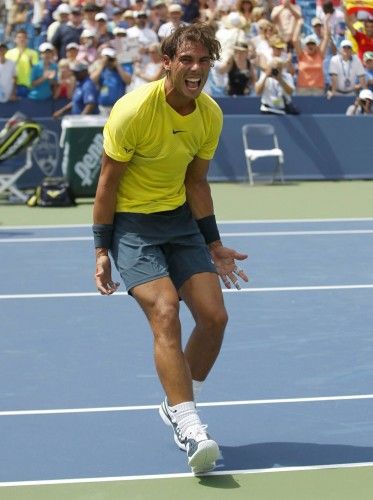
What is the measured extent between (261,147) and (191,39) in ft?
46.1

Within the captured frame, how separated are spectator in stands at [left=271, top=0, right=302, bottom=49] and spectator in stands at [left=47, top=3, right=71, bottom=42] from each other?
3.64 m

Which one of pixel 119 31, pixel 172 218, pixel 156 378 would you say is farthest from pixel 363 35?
pixel 172 218

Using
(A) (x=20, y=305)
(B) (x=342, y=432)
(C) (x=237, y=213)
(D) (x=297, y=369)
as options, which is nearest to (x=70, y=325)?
(A) (x=20, y=305)

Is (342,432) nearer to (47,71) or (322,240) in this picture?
(322,240)

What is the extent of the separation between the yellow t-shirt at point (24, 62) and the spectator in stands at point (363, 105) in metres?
5.22

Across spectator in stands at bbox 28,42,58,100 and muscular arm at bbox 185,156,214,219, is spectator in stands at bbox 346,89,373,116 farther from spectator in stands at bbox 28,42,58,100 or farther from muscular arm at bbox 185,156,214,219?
muscular arm at bbox 185,156,214,219

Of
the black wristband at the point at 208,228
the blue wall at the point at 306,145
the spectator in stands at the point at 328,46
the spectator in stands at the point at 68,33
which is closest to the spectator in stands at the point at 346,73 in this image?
the spectator in stands at the point at 328,46

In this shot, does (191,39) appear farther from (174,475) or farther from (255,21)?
(255,21)

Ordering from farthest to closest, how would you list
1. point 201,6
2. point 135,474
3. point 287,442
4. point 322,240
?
point 201,6 → point 322,240 → point 287,442 → point 135,474

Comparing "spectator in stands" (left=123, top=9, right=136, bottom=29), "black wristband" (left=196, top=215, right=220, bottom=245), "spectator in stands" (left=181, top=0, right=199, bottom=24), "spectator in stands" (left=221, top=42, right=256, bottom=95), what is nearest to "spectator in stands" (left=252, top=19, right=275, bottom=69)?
"spectator in stands" (left=221, top=42, right=256, bottom=95)

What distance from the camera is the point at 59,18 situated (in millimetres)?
20922

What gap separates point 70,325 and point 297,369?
214cm

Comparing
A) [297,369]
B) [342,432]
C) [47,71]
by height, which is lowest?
[47,71]

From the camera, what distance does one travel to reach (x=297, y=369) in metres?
7.79
